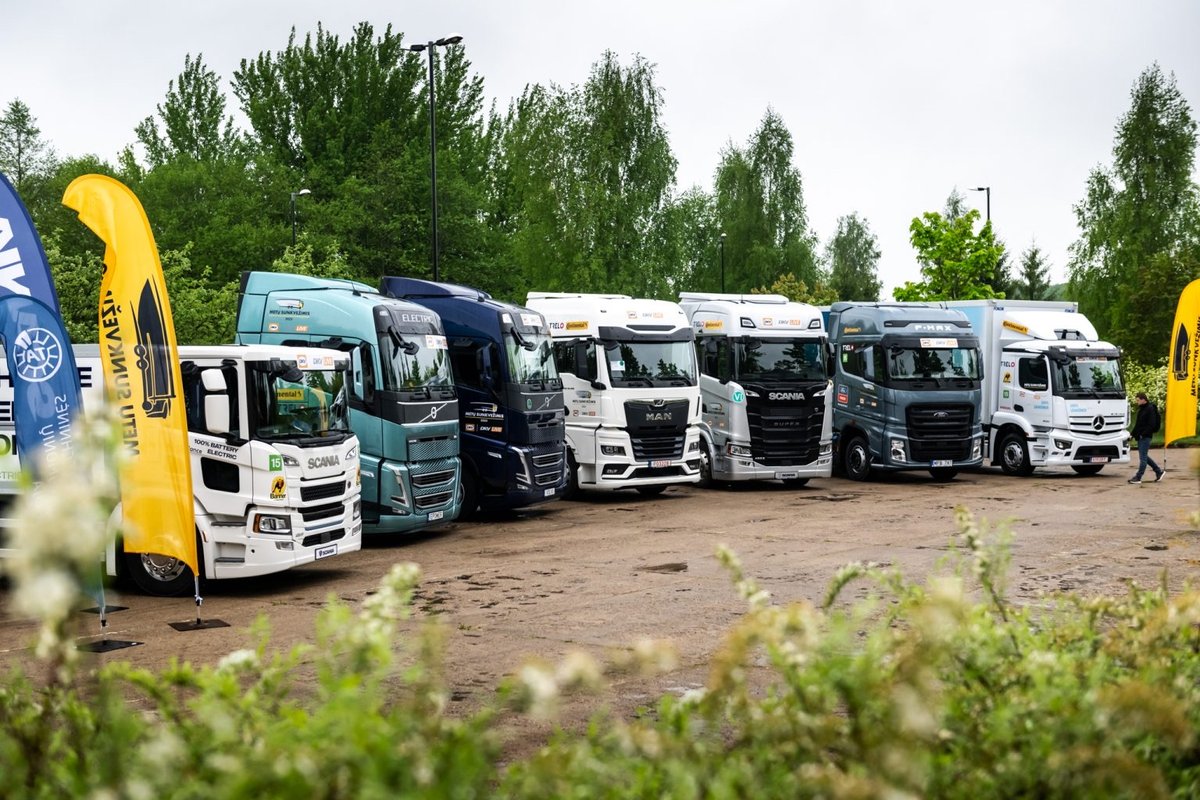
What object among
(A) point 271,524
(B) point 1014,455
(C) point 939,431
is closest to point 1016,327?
(B) point 1014,455

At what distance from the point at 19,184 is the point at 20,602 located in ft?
225

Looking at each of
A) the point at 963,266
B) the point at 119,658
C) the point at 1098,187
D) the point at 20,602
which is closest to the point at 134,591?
the point at 119,658

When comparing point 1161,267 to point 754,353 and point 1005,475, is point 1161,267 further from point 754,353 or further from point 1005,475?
point 754,353

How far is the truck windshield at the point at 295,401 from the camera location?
12477 millimetres

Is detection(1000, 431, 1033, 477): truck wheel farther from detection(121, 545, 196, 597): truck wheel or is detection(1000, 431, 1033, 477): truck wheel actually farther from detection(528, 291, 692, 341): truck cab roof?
detection(121, 545, 196, 597): truck wheel

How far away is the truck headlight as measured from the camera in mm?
12188

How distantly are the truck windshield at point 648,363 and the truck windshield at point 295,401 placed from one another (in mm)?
8241

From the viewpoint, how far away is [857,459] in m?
25.7

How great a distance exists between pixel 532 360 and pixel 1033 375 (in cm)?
1226

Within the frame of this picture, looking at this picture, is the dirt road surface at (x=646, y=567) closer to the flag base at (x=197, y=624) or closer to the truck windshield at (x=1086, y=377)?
the flag base at (x=197, y=624)

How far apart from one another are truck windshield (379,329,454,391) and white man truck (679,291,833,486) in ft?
25.7

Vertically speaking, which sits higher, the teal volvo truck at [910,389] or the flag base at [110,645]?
the teal volvo truck at [910,389]

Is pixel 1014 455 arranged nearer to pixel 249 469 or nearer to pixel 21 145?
pixel 249 469

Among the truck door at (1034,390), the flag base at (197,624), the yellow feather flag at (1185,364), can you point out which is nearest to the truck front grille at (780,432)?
the truck door at (1034,390)
